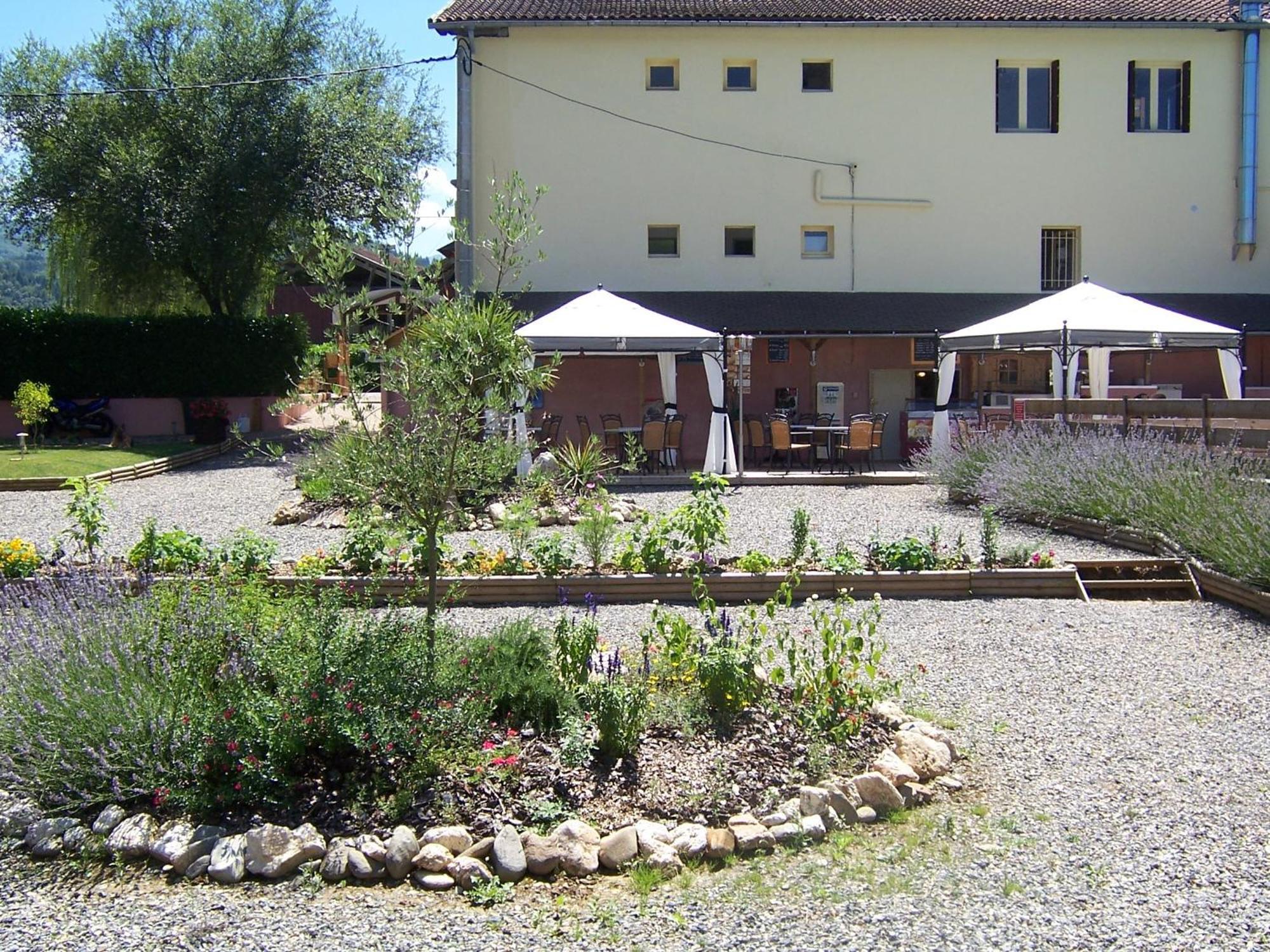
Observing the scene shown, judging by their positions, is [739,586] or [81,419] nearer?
[739,586]

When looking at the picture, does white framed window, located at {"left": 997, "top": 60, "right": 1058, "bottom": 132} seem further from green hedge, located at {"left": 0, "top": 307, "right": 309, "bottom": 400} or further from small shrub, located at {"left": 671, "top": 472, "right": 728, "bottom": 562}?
small shrub, located at {"left": 671, "top": 472, "right": 728, "bottom": 562}

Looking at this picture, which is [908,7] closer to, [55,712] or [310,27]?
[310,27]

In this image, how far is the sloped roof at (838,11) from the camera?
2222 centimetres

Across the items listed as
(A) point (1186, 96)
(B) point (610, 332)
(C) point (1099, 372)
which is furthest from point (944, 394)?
(A) point (1186, 96)

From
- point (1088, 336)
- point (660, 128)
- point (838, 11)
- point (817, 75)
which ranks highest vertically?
point (838, 11)

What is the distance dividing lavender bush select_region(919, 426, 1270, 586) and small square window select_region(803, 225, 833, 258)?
9.30 meters

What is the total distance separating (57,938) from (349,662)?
142 centimetres

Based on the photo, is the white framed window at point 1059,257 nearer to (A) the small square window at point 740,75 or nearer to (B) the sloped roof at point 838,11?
(B) the sloped roof at point 838,11

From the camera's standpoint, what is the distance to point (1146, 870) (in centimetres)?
421

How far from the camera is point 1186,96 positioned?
23625 millimetres

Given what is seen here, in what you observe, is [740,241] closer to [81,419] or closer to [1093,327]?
[1093,327]

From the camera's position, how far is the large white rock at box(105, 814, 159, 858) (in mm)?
4301

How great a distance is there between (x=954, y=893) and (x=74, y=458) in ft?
61.4

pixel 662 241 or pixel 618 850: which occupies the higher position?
pixel 662 241
